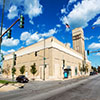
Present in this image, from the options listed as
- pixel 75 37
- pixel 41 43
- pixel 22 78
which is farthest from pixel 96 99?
pixel 75 37

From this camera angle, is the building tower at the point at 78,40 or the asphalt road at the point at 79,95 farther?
the building tower at the point at 78,40

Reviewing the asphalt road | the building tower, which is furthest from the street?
the building tower

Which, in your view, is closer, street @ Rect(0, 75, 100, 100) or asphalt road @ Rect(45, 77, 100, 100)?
asphalt road @ Rect(45, 77, 100, 100)

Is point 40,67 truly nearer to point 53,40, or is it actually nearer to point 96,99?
point 53,40

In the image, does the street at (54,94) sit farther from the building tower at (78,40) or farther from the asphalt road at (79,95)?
the building tower at (78,40)

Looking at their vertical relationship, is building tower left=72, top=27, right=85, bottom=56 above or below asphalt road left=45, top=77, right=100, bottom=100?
above

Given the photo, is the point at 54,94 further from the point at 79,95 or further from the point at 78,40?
the point at 78,40

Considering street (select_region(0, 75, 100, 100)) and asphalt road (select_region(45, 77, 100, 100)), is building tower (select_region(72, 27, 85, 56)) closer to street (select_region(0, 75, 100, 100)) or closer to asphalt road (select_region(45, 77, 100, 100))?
street (select_region(0, 75, 100, 100))

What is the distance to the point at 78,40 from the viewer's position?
73.6 metres

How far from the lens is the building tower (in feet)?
232

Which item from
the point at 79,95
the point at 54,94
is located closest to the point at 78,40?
the point at 79,95

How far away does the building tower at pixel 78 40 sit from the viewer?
7074 cm

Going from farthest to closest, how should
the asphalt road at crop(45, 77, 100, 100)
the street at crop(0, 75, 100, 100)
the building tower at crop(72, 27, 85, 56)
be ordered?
the building tower at crop(72, 27, 85, 56)
the street at crop(0, 75, 100, 100)
the asphalt road at crop(45, 77, 100, 100)

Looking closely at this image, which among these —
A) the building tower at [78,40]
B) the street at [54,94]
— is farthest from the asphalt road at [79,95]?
the building tower at [78,40]
